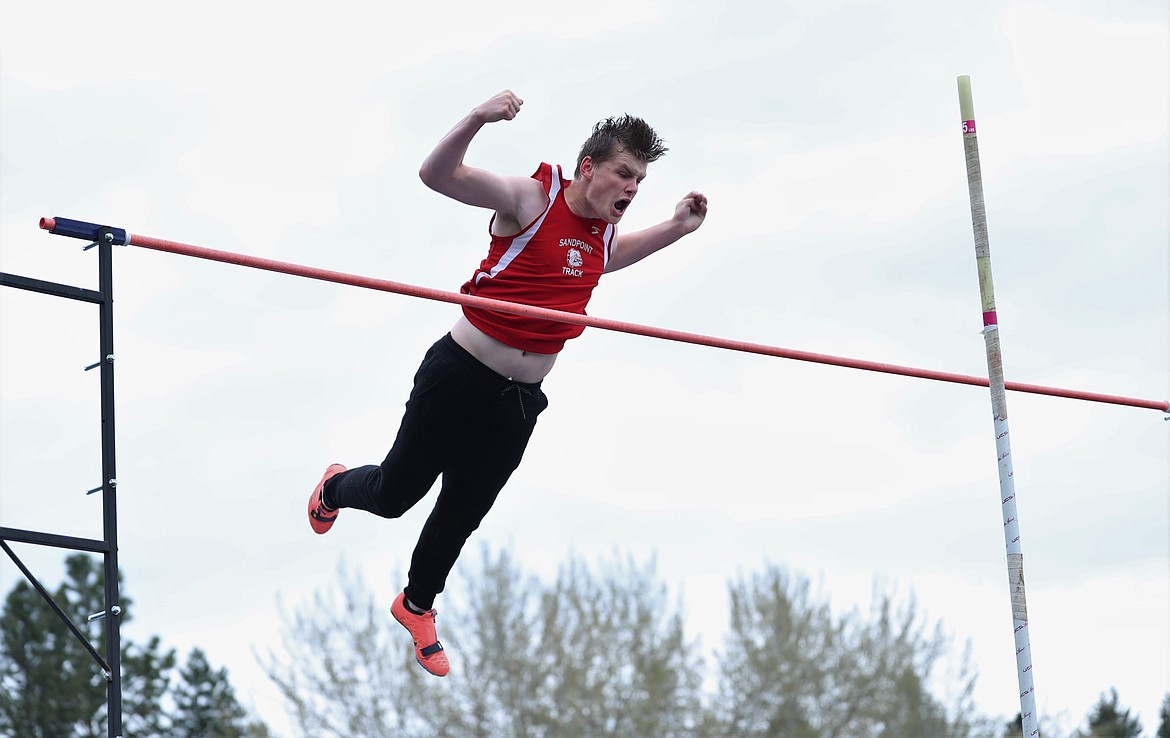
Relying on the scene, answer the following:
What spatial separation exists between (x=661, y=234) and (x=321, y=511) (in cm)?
174

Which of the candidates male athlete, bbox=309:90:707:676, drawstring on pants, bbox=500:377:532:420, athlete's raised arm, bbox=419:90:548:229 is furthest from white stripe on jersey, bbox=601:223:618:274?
drawstring on pants, bbox=500:377:532:420

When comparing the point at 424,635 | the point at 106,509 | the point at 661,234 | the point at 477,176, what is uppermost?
the point at 661,234

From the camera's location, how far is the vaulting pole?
5848 mm

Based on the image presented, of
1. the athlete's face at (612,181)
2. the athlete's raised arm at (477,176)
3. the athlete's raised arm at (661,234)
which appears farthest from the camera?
the athlete's raised arm at (661,234)

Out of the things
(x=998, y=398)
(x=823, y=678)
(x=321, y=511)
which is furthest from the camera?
(x=823, y=678)

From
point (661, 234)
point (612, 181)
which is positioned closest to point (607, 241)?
point (612, 181)

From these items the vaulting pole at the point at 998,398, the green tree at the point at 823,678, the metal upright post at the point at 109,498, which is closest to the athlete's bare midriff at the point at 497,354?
the metal upright post at the point at 109,498

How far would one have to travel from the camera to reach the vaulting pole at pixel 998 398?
585 centimetres

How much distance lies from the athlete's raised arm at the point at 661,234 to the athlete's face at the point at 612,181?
400 mm

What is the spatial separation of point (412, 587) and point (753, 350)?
1.60 meters

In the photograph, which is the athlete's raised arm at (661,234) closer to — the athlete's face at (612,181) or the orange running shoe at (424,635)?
the athlete's face at (612,181)

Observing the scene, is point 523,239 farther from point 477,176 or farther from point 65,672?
point 65,672

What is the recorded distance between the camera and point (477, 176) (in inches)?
209

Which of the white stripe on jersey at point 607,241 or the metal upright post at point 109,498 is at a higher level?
the white stripe on jersey at point 607,241
